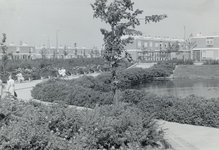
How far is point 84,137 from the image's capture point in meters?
5.32

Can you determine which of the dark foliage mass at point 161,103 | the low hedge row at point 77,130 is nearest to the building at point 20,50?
the dark foliage mass at point 161,103

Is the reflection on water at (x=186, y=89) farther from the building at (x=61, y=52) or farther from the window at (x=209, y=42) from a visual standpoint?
the building at (x=61, y=52)

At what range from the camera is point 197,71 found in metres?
40.6

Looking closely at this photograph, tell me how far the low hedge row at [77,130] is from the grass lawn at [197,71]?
3388 centimetres

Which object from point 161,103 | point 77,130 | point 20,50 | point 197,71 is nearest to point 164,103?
point 161,103

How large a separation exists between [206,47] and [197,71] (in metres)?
23.3

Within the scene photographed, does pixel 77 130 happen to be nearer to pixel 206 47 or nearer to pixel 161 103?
pixel 161 103

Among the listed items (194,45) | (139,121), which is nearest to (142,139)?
(139,121)

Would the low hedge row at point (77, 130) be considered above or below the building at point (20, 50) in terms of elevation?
below

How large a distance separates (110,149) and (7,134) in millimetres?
1990

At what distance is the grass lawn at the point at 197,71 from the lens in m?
38.5

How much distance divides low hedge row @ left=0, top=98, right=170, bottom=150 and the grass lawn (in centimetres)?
3388

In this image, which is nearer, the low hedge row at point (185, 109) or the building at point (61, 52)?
the low hedge row at point (185, 109)

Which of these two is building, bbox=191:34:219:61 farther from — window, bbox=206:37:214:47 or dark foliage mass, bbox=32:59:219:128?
dark foliage mass, bbox=32:59:219:128
